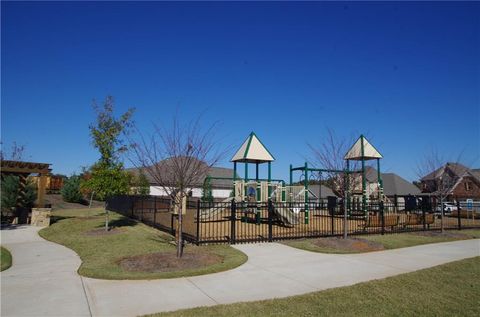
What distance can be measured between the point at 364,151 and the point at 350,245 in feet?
42.9

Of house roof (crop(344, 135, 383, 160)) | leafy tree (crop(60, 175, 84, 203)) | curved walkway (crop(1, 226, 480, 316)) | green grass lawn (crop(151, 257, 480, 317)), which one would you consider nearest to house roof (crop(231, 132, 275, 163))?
house roof (crop(344, 135, 383, 160))

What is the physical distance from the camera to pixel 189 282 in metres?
6.91

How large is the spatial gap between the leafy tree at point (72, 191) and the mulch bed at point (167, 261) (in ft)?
93.2

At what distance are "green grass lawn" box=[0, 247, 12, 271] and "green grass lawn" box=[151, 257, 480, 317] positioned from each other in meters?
5.78

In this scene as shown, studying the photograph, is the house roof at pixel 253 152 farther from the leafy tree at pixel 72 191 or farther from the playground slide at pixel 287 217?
the leafy tree at pixel 72 191

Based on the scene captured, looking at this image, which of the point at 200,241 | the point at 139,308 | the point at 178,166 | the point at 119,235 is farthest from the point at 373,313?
the point at 119,235

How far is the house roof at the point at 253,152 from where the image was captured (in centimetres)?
2016

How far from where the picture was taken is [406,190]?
166 ft

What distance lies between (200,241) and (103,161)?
268 inches

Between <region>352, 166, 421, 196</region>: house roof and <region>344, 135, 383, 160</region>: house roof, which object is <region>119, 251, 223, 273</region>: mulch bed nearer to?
<region>344, 135, 383, 160</region>: house roof

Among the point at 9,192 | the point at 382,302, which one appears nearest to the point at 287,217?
the point at 382,302

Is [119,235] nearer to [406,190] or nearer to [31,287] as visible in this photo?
[31,287]

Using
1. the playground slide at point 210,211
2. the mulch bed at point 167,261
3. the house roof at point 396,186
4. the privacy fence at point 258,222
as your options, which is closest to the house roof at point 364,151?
the privacy fence at point 258,222

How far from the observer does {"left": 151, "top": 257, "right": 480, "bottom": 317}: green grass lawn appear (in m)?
5.25
